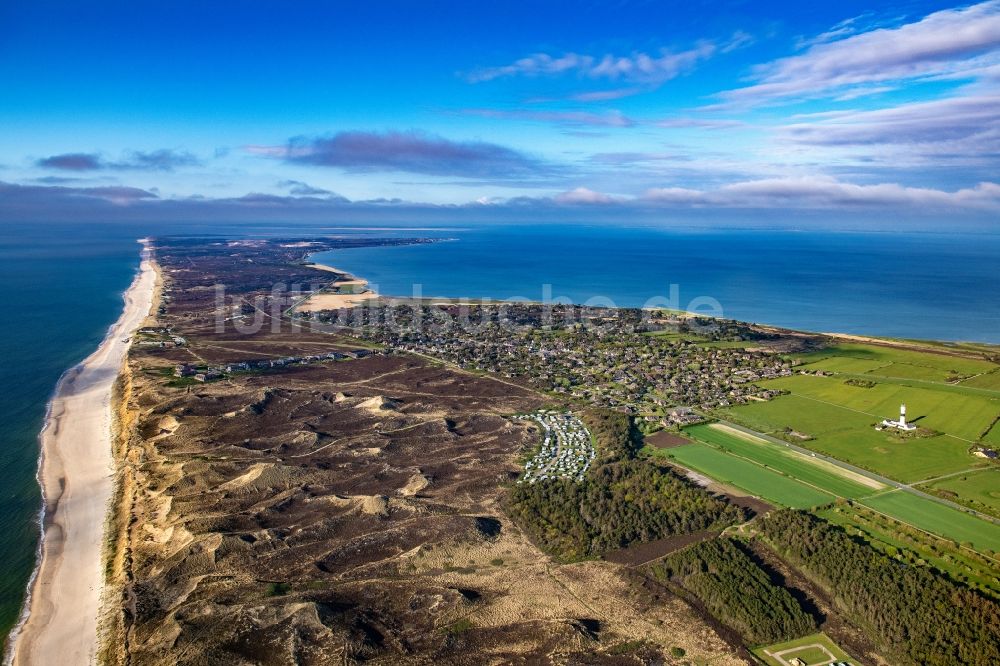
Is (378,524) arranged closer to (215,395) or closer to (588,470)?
(588,470)

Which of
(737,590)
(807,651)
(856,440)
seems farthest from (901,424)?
(807,651)

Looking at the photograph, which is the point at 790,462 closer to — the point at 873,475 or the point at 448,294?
the point at 873,475

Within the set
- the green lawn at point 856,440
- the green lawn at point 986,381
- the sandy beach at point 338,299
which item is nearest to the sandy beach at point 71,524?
the sandy beach at point 338,299

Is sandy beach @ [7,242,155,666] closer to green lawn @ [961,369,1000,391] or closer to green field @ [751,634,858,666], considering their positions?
green field @ [751,634,858,666]

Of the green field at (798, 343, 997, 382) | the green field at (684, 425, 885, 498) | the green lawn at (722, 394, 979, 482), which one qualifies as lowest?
the green field at (684, 425, 885, 498)

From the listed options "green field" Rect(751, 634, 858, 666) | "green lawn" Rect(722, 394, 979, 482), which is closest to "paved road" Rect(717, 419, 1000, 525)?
"green lawn" Rect(722, 394, 979, 482)

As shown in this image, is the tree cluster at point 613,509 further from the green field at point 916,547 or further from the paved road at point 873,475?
the paved road at point 873,475

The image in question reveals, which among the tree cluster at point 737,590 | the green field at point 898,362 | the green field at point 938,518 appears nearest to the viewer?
the tree cluster at point 737,590
